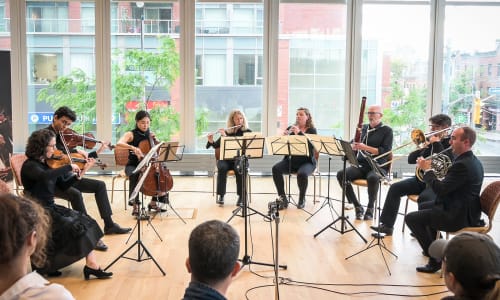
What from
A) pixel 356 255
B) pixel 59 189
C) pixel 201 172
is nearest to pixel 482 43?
pixel 201 172

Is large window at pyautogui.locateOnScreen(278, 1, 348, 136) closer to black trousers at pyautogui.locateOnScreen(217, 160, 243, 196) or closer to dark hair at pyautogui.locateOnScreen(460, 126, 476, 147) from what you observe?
black trousers at pyautogui.locateOnScreen(217, 160, 243, 196)

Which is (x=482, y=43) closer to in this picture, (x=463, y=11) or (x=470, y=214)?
(x=463, y=11)

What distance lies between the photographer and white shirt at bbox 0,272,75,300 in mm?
1656

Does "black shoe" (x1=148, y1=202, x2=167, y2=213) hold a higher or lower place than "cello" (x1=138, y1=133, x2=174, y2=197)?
lower

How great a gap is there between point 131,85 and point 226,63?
1.64 metres

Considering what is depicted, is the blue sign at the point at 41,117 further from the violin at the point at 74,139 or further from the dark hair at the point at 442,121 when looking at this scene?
the dark hair at the point at 442,121

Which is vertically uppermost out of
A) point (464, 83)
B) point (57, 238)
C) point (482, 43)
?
point (482, 43)

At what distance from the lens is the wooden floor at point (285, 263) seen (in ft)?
12.9

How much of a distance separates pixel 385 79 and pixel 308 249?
4.90 meters

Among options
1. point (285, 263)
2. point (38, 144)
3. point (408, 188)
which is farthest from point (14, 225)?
point (408, 188)

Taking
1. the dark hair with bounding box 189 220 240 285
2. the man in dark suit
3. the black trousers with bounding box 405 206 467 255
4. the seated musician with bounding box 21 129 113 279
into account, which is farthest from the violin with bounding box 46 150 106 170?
the dark hair with bounding box 189 220 240 285

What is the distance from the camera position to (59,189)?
16.1ft

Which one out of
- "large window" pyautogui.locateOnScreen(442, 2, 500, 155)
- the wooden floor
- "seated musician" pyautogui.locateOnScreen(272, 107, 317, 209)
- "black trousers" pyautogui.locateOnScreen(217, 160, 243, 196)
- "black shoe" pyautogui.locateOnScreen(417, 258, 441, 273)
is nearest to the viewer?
the wooden floor

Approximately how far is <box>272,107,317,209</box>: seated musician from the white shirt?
496 centimetres
